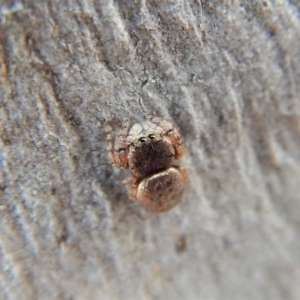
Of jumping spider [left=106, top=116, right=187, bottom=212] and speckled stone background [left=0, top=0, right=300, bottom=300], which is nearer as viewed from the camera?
speckled stone background [left=0, top=0, right=300, bottom=300]

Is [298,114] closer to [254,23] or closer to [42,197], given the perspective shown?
[254,23]

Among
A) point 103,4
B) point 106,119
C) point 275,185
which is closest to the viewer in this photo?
point 103,4

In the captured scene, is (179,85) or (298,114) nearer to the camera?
(179,85)

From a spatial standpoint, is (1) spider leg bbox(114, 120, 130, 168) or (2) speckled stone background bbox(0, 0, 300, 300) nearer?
(2) speckled stone background bbox(0, 0, 300, 300)

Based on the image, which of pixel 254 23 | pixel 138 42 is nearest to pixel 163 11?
pixel 138 42
